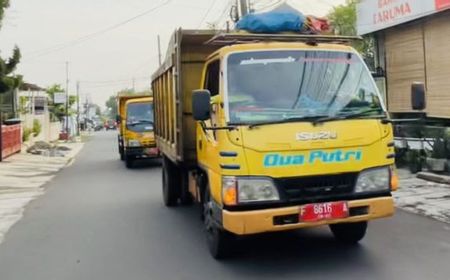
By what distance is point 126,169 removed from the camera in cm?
1888

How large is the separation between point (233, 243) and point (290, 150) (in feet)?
4.77

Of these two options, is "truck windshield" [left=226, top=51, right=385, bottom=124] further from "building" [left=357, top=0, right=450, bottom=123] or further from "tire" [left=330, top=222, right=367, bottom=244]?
"building" [left=357, top=0, right=450, bottom=123]

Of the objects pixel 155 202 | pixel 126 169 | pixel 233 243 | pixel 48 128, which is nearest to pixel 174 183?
pixel 155 202

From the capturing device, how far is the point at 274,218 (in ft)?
17.5

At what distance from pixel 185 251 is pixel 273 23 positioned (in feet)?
9.55

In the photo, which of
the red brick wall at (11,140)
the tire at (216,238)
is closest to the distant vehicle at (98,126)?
the red brick wall at (11,140)

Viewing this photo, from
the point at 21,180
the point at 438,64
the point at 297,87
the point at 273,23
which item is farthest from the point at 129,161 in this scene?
the point at 297,87

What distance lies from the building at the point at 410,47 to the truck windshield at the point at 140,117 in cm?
751

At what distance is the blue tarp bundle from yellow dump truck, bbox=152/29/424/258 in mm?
251

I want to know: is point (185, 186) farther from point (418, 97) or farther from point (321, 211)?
point (418, 97)

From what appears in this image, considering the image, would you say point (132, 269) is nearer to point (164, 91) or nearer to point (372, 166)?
point (372, 166)

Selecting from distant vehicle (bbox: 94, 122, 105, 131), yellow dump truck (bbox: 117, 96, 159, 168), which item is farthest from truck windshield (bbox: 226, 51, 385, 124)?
distant vehicle (bbox: 94, 122, 105, 131)

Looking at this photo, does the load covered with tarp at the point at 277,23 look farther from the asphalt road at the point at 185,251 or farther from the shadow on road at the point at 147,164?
the shadow on road at the point at 147,164

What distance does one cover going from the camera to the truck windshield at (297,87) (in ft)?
18.6
